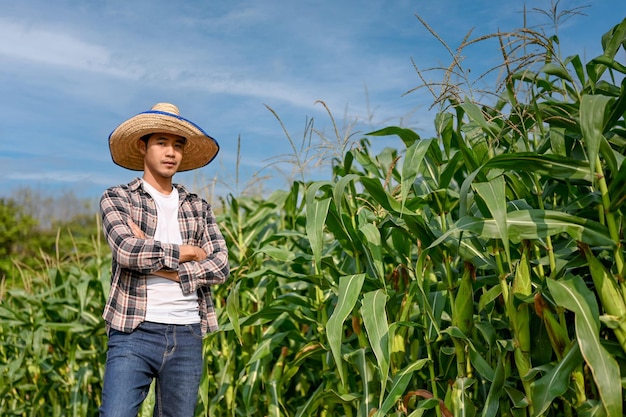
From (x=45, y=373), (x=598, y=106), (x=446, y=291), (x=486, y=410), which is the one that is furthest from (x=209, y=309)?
(x=45, y=373)

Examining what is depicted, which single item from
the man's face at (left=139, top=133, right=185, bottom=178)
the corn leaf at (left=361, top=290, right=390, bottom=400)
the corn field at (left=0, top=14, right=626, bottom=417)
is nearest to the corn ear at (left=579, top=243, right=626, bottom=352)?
the corn field at (left=0, top=14, right=626, bottom=417)

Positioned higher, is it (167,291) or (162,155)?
(162,155)

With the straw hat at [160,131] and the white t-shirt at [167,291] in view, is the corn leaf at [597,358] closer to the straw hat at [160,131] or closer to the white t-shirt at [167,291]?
the white t-shirt at [167,291]

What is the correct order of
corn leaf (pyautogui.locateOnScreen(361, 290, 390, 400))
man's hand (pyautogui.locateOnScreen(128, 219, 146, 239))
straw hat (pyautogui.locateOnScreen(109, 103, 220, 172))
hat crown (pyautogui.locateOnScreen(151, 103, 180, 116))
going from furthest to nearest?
hat crown (pyautogui.locateOnScreen(151, 103, 180, 116)) < straw hat (pyautogui.locateOnScreen(109, 103, 220, 172)) < man's hand (pyautogui.locateOnScreen(128, 219, 146, 239)) < corn leaf (pyautogui.locateOnScreen(361, 290, 390, 400))

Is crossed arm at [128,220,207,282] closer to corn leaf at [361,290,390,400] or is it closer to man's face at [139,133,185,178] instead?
man's face at [139,133,185,178]

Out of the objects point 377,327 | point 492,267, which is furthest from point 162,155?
point 492,267

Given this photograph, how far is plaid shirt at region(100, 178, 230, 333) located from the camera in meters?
2.48

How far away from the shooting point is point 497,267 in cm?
212

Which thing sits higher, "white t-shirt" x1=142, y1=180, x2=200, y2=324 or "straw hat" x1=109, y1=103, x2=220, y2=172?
"straw hat" x1=109, y1=103, x2=220, y2=172

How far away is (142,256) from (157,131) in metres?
0.59

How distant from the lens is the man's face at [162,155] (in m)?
2.69

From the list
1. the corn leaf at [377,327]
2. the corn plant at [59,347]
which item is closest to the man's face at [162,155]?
the corn leaf at [377,327]

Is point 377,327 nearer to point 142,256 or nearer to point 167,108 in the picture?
point 142,256

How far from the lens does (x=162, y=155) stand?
106 inches
